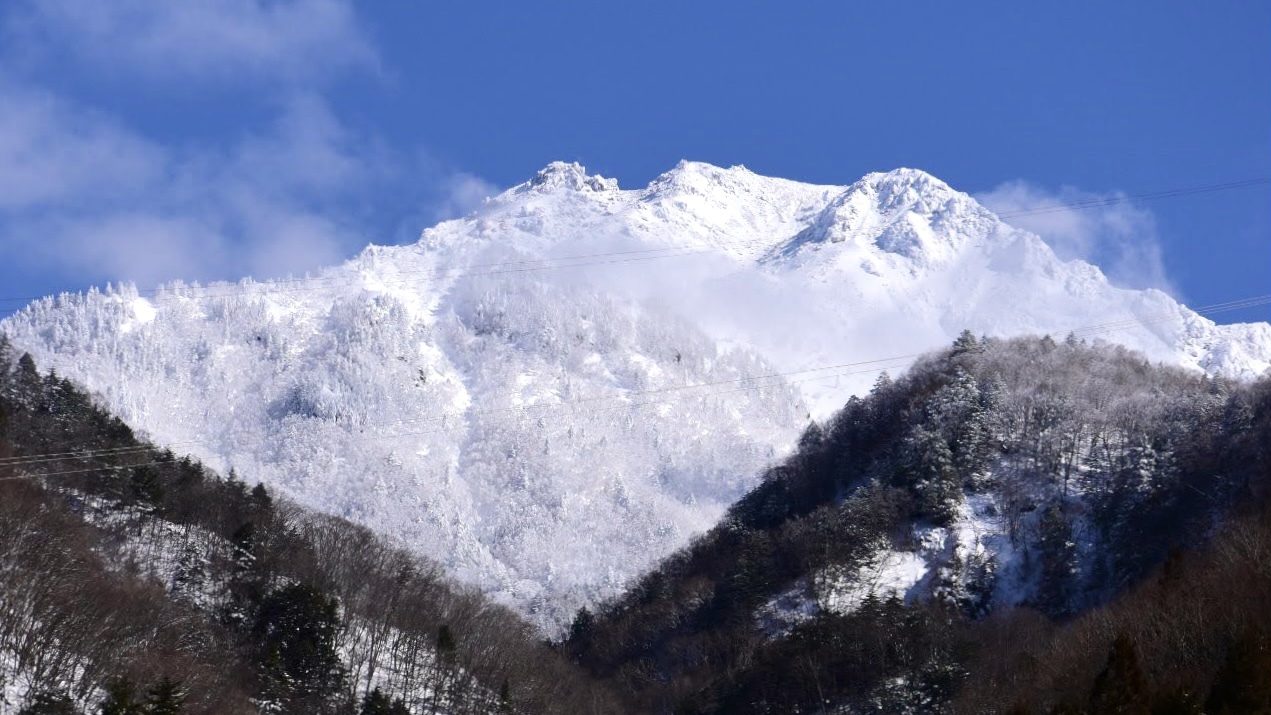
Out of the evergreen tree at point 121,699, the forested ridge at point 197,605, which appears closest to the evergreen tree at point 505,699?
the forested ridge at point 197,605

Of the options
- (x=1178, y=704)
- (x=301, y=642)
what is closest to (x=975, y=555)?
(x=301, y=642)

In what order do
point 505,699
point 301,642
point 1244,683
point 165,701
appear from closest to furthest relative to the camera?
1. point 1244,683
2. point 165,701
3. point 301,642
4. point 505,699

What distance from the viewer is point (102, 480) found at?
77.6m

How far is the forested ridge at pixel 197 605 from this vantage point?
52.5m

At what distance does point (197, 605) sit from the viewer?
237 ft

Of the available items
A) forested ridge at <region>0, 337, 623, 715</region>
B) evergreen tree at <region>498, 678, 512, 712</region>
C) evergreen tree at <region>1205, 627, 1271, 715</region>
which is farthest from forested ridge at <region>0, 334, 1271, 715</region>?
evergreen tree at <region>498, 678, 512, 712</region>

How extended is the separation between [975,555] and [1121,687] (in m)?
50.9

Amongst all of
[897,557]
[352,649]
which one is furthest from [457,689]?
[897,557]

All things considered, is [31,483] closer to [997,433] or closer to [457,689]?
[457,689]

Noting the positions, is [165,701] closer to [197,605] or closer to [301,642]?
[301,642]

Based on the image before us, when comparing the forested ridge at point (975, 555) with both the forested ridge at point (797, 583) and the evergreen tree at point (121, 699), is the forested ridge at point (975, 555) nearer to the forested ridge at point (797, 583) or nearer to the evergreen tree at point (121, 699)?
the forested ridge at point (797, 583)

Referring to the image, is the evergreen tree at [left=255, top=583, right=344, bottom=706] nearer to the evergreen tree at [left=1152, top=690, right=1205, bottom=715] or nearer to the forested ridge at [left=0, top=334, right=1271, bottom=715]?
the forested ridge at [left=0, top=334, right=1271, bottom=715]

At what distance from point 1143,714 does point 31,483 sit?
57.7 metres

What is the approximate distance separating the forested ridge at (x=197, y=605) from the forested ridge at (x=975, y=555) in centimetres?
1311
